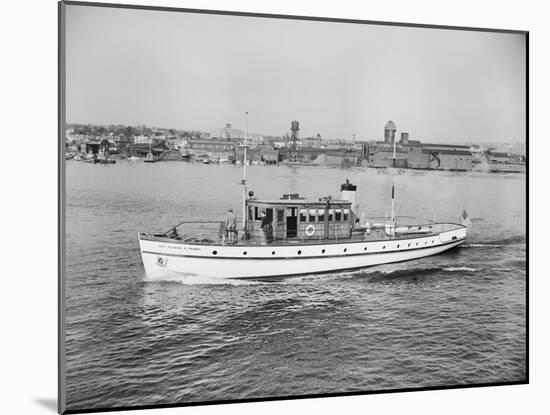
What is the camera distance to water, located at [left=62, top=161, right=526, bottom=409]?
464 cm

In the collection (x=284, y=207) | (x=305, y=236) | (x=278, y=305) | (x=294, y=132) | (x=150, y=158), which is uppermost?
(x=294, y=132)

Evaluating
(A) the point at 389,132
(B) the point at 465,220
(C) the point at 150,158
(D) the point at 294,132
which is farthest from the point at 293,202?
(B) the point at 465,220

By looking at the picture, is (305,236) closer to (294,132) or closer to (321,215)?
(321,215)

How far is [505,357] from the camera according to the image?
5406 millimetres

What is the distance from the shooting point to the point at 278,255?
16.9 ft

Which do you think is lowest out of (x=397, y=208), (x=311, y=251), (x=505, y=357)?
(x=505, y=357)

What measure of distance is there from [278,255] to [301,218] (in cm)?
33

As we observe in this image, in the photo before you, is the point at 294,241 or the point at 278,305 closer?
the point at 278,305

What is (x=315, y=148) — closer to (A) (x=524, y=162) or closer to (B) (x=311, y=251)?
(B) (x=311, y=251)

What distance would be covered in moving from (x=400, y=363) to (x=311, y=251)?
105 cm

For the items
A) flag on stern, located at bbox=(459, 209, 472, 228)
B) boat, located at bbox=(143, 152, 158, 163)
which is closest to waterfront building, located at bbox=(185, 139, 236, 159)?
boat, located at bbox=(143, 152, 158, 163)

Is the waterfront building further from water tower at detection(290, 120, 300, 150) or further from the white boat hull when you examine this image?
the white boat hull

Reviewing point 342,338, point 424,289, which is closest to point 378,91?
point 424,289

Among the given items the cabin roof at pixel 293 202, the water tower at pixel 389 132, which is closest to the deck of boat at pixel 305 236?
the cabin roof at pixel 293 202
